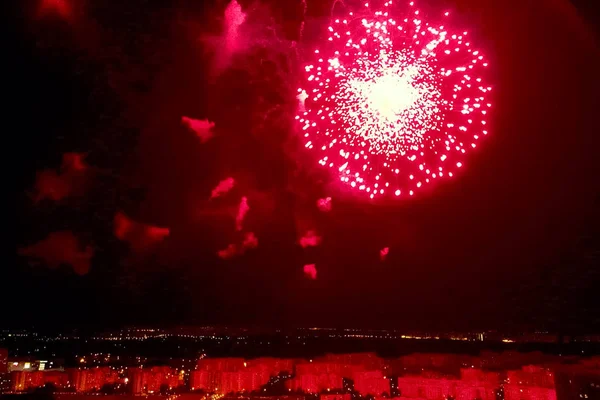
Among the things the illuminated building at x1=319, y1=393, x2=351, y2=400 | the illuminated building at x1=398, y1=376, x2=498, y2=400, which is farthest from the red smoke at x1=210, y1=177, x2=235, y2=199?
the illuminated building at x1=398, y1=376, x2=498, y2=400

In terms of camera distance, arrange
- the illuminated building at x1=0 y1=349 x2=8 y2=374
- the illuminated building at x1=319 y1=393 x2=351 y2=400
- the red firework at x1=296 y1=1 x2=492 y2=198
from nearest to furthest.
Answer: the illuminated building at x1=319 y1=393 x2=351 y2=400 < the illuminated building at x1=0 y1=349 x2=8 y2=374 < the red firework at x1=296 y1=1 x2=492 y2=198

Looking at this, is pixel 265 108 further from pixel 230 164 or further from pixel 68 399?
pixel 68 399

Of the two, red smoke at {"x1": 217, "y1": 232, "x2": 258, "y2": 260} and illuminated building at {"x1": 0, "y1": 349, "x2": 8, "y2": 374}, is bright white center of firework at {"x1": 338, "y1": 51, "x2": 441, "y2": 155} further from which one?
illuminated building at {"x1": 0, "y1": 349, "x2": 8, "y2": 374}

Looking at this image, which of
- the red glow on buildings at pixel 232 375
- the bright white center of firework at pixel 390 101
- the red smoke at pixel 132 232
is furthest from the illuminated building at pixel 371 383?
the red smoke at pixel 132 232

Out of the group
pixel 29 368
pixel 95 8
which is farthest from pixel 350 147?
pixel 29 368

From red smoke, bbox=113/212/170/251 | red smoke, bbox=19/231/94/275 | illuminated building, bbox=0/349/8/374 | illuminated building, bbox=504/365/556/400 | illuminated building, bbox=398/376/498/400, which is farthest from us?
red smoke, bbox=113/212/170/251

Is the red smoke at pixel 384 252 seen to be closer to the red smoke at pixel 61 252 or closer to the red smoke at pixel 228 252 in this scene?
the red smoke at pixel 228 252

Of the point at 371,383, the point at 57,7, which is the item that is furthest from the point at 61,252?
the point at 371,383
